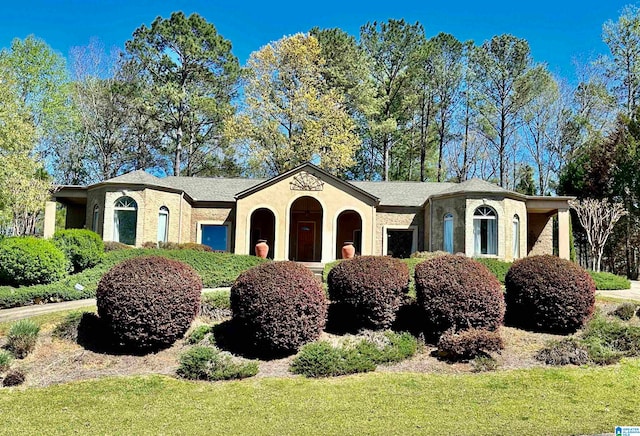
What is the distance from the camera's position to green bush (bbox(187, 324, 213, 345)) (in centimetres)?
973

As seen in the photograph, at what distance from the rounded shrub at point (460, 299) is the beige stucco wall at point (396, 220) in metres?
13.8

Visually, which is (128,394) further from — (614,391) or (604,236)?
(604,236)

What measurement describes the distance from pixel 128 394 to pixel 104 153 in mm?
31847

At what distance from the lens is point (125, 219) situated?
20.5 metres

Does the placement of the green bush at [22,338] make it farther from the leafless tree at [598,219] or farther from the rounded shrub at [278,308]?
the leafless tree at [598,219]

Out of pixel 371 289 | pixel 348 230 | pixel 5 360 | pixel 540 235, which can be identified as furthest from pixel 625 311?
pixel 348 230

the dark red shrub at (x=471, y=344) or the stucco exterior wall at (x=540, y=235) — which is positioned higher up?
the stucco exterior wall at (x=540, y=235)

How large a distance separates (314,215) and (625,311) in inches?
652

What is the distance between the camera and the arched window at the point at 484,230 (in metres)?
20.3

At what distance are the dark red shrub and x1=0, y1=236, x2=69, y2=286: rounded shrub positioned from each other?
11.2 metres

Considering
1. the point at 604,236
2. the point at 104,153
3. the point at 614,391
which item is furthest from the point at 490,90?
the point at 614,391

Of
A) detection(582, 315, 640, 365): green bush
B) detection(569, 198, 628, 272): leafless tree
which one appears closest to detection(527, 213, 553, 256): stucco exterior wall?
detection(569, 198, 628, 272): leafless tree

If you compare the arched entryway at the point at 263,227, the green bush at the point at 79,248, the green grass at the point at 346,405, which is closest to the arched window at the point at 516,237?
the arched entryway at the point at 263,227

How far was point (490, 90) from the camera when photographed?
3475 cm
